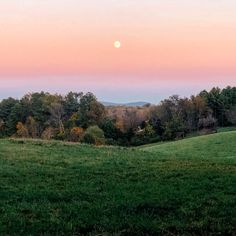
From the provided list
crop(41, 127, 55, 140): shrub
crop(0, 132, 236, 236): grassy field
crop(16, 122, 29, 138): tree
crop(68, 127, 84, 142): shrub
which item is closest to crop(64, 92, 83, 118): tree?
crop(41, 127, 55, 140): shrub

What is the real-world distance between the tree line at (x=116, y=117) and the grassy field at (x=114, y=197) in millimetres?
80941

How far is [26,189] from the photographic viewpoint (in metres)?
12.7

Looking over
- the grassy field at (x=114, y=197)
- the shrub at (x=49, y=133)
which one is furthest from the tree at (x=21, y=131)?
the grassy field at (x=114, y=197)

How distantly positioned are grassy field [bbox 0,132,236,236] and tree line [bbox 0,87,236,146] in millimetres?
80941

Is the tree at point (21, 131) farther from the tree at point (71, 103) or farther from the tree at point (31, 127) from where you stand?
the tree at point (71, 103)

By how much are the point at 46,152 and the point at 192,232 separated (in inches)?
567

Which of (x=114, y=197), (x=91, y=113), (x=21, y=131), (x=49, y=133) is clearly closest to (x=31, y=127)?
(x=21, y=131)

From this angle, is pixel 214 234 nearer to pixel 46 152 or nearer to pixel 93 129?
pixel 46 152

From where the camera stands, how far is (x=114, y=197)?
11898 mm

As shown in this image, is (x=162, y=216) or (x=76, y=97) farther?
(x=76, y=97)

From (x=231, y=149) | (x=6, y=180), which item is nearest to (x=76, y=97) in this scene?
(x=231, y=149)

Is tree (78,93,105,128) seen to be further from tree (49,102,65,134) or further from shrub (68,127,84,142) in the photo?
shrub (68,127,84,142)

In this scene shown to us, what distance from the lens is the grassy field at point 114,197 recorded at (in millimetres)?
9289

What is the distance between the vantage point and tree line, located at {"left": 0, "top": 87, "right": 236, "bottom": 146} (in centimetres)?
10556
